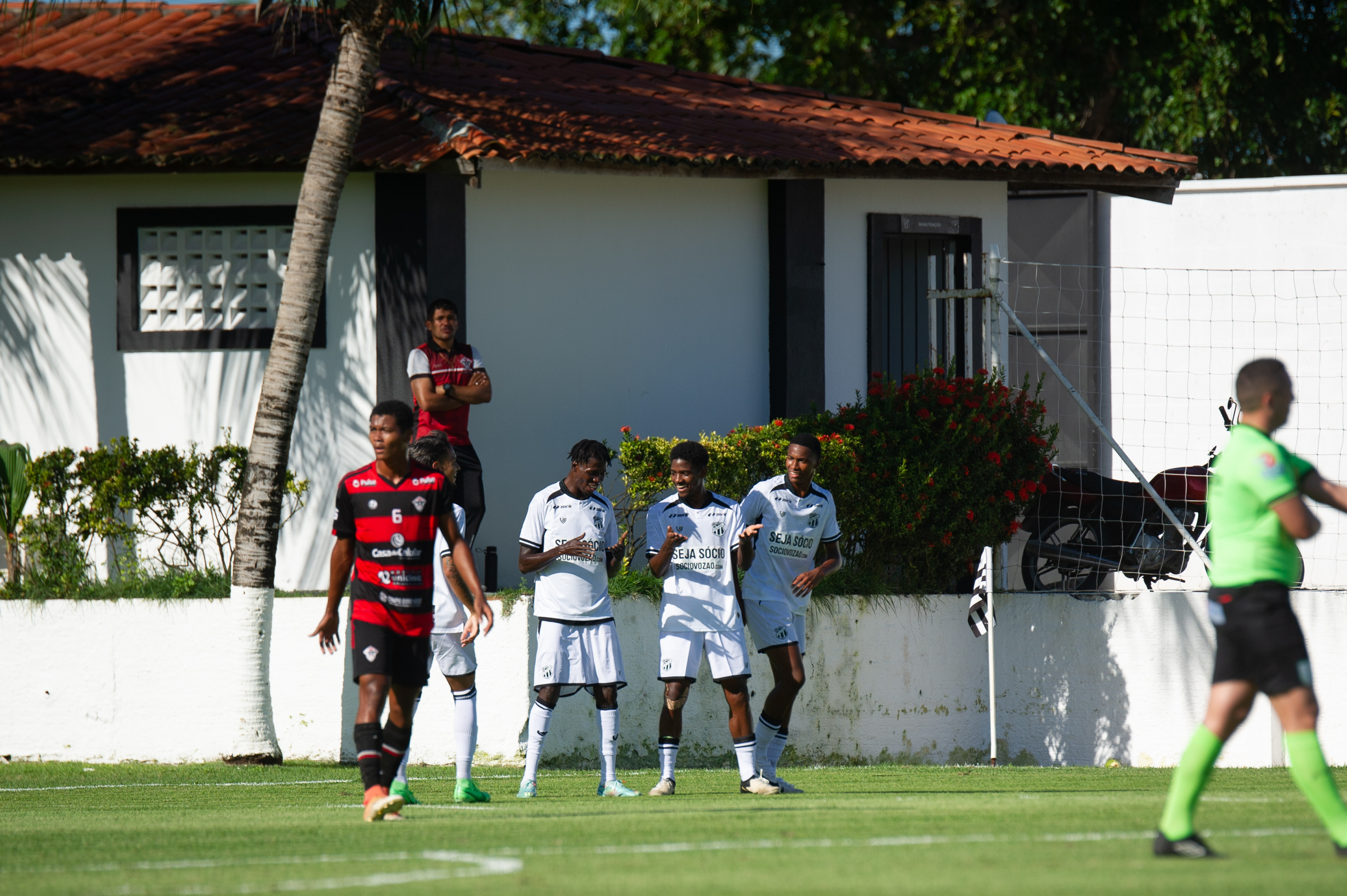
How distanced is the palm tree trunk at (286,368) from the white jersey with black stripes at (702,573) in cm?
352

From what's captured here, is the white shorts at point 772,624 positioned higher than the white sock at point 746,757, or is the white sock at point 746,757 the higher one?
the white shorts at point 772,624

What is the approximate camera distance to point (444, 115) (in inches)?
518

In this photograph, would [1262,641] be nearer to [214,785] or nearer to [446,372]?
[446,372]

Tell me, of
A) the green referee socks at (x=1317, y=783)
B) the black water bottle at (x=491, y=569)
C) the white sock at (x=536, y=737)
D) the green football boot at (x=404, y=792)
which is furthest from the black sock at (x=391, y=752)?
the black water bottle at (x=491, y=569)

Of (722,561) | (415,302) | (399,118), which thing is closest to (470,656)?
(722,561)

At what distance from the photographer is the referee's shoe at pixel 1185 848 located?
5.81m

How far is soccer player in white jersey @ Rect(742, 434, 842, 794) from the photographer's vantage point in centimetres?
1010

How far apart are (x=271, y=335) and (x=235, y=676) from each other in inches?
111

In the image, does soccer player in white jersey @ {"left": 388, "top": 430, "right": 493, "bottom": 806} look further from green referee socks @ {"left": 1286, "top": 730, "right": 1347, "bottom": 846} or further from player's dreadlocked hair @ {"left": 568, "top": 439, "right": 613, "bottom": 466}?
green referee socks @ {"left": 1286, "top": 730, "right": 1347, "bottom": 846}

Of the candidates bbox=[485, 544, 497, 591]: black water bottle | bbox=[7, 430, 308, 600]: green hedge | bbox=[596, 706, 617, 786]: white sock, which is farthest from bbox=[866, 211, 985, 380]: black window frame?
bbox=[596, 706, 617, 786]: white sock

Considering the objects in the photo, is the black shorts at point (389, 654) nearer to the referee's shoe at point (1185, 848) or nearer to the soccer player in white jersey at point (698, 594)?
the soccer player in white jersey at point (698, 594)

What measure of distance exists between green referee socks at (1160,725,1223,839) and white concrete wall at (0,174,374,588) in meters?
8.55

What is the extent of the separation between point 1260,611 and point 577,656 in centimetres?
452

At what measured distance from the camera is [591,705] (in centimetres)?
1215
